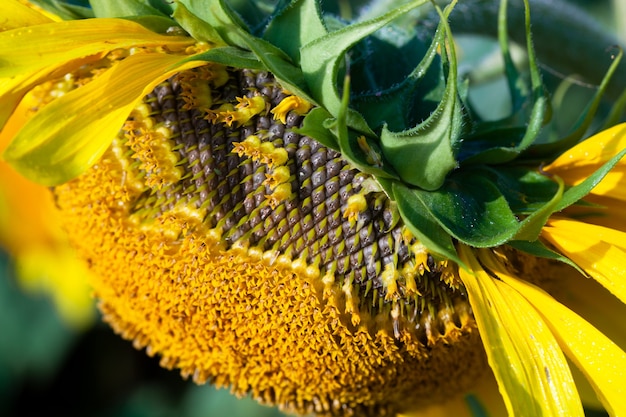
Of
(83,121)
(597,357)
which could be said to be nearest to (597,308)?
(597,357)

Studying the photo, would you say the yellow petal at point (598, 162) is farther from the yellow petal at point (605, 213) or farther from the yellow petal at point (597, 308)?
the yellow petal at point (597, 308)

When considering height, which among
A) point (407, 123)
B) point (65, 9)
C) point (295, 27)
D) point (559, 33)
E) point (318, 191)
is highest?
point (559, 33)

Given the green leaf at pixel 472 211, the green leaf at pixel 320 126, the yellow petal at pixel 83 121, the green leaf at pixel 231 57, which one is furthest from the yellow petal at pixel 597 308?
the yellow petal at pixel 83 121

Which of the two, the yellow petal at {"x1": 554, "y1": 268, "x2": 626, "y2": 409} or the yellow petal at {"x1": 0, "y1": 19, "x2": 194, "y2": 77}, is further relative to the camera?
the yellow petal at {"x1": 554, "y1": 268, "x2": 626, "y2": 409}

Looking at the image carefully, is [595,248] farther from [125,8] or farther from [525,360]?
[125,8]

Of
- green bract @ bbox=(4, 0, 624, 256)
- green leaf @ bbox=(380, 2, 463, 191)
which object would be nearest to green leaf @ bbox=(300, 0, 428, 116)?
green bract @ bbox=(4, 0, 624, 256)

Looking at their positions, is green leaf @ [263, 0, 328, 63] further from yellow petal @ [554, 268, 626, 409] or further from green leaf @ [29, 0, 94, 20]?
yellow petal @ [554, 268, 626, 409]

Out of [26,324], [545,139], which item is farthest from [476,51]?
[26,324]
